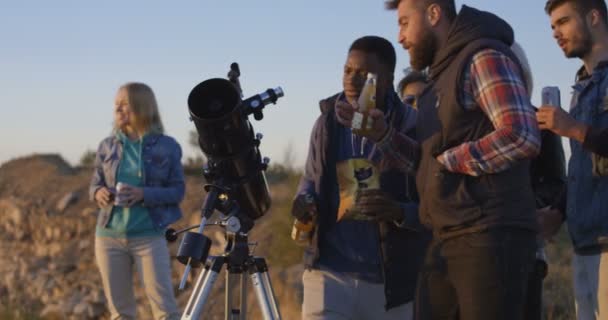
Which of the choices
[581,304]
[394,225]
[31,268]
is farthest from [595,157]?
[31,268]

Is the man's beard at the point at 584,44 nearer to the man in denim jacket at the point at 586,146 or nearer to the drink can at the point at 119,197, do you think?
the man in denim jacket at the point at 586,146

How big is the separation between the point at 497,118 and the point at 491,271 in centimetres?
57

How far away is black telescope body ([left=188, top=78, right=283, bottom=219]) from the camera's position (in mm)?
4355

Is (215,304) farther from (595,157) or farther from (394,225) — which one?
(595,157)

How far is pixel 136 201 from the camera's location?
22.2 feet

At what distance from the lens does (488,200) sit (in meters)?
3.68

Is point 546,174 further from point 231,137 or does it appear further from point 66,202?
point 66,202

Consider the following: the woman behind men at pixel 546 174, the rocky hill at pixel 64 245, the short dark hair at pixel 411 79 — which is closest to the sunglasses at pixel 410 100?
the short dark hair at pixel 411 79

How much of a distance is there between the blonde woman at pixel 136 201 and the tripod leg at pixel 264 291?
8.04 ft

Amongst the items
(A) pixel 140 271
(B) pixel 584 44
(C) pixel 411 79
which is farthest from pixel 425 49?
(A) pixel 140 271

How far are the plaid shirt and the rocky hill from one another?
5902 mm

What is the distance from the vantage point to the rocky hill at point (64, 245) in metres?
11.3

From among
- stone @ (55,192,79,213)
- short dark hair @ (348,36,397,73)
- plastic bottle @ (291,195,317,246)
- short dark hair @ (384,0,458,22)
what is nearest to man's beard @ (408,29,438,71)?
short dark hair @ (384,0,458,22)

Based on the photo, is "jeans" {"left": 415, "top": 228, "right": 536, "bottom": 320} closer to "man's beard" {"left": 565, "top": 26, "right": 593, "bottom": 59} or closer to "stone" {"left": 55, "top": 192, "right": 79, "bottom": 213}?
"man's beard" {"left": 565, "top": 26, "right": 593, "bottom": 59}
